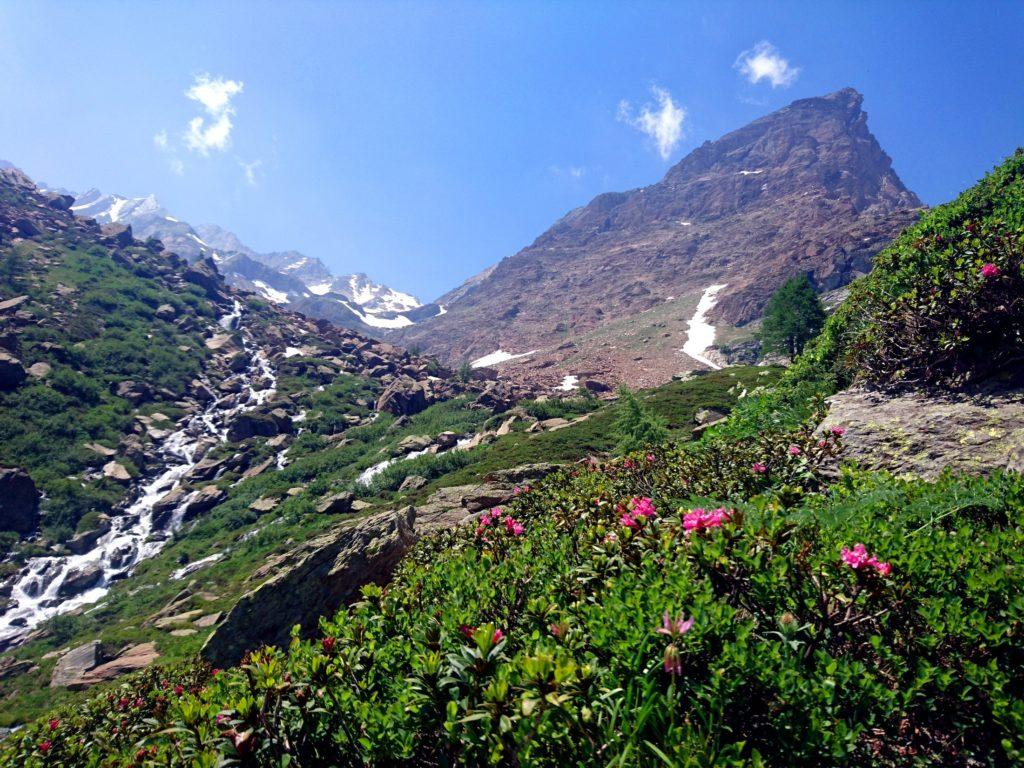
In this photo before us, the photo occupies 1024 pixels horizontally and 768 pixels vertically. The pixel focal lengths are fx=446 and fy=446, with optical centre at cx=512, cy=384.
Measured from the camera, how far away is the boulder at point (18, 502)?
3353 cm

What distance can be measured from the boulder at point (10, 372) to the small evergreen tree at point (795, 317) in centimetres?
7714

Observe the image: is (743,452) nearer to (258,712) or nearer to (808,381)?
(808,381)

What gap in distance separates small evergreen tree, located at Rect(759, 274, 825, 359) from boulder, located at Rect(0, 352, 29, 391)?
77143mm

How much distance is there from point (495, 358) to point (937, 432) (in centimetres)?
13312

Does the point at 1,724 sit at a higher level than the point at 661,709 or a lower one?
lower

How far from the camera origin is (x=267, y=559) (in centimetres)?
2544

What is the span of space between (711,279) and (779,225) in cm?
3936

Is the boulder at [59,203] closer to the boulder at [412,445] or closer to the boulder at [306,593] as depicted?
the boulder at [412,445]

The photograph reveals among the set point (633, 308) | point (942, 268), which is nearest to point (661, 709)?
point (942, 268)

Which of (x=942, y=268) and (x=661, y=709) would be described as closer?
(x=661, y=709)

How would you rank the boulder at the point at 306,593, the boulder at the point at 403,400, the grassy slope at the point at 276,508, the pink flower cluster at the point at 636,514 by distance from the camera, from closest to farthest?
the pink flower cluster at the point at 636,514 → the boulder at the point at 306,593 → the grassy slope at the point at 276,508 → the boulder at the point at 403,400

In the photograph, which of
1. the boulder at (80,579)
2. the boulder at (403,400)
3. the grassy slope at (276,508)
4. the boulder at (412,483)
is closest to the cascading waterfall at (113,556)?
the boulder at (80,579)

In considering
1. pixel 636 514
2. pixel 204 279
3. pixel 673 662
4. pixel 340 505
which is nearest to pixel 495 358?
pixel 204 279

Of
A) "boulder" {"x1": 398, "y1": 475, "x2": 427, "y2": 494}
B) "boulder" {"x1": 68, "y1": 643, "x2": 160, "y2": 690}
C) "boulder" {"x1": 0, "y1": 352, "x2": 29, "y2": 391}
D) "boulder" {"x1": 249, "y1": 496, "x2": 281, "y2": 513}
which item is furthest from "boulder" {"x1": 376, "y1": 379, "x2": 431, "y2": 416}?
"boulder" {"x1": 68, "y1": 643, "x2": 160, "y2": 690}
